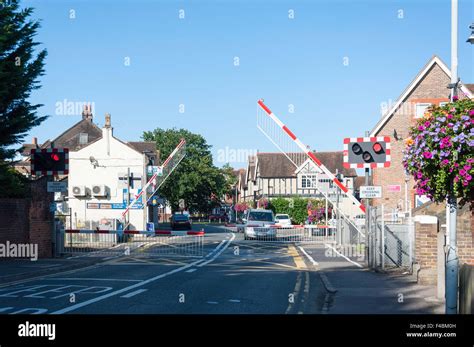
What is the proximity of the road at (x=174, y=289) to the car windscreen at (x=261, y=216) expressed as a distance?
16083 millimetres

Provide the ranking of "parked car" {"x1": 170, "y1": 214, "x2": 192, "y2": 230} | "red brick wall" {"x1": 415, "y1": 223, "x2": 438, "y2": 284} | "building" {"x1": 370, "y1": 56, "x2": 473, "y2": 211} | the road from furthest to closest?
"parked car" {"x1": 170, "y1": 214, "x2": 192, "y2": 230}
"building" {"x1": 370, "y1": 56, "x2": 473, "y2": 211}
"red brick wall" {"x1": 415, "y1": 223, "x2": 438, "y2": 284}
the road

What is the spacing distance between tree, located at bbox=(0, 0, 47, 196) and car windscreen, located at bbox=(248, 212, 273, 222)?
16966 millimetres

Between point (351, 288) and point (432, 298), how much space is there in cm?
229

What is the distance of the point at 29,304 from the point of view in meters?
10.9

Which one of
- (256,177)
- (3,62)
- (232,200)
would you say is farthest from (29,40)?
(232,200)

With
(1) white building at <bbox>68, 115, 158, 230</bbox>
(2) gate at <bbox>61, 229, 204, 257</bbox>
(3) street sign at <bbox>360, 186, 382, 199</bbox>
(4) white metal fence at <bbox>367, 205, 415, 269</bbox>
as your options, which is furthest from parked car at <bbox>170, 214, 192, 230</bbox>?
(3) street sign at <bbox>360, 186, 382, 199</bbox>

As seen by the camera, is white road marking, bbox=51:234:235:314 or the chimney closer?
white road marking, bbox=51:234:235:314

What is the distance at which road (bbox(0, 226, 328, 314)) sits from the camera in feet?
34.8

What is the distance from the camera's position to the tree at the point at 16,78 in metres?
22.3

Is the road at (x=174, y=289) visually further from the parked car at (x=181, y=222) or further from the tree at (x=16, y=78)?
the parked car at (x=181, y=222)

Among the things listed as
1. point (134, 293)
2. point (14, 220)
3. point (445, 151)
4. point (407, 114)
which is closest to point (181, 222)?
point (407, 114)

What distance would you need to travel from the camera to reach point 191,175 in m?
83.9

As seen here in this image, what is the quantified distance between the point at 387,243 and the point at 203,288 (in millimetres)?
7200

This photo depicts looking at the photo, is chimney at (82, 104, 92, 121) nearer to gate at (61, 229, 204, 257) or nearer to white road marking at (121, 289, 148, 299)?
gate at (61, 229, 204, 257)
